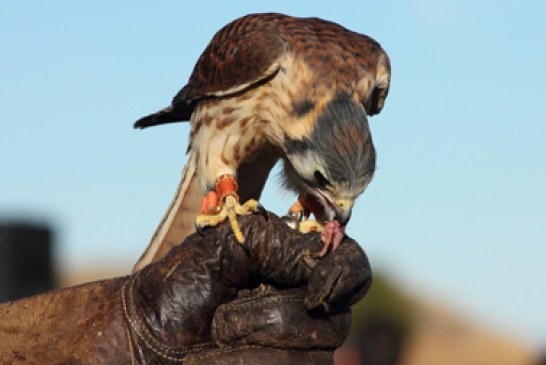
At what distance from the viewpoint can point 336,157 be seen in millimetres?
4930

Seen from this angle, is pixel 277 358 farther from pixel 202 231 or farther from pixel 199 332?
pixel 202 231

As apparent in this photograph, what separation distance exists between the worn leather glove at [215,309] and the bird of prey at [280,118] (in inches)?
33.3

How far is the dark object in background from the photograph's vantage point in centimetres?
920

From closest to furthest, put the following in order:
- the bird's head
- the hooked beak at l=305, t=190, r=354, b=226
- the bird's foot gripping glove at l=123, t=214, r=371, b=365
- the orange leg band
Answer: the bird's foot gripping glove at l=123, t=214, r=371, b=365 → the hooked beak at l=305, t=190, r=354, b=226 → the bird's head → the orange leg band

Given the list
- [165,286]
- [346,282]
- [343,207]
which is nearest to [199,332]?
[165,286]

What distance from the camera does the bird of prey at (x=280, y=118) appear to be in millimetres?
4977

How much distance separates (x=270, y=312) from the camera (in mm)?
3754

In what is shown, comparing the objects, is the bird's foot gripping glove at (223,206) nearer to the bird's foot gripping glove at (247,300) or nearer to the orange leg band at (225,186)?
the orange leg band at (225,186)

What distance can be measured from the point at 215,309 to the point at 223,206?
1237mm

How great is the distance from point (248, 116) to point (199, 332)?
1.92 metres

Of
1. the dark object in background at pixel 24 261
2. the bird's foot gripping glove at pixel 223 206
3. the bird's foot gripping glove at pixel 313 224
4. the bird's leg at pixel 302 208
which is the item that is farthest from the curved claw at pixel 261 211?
the dark object in background at pixel 24 261

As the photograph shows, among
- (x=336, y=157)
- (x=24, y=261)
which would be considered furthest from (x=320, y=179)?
(x=24, y=261)

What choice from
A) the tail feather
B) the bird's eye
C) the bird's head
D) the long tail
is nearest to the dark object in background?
the tail feather

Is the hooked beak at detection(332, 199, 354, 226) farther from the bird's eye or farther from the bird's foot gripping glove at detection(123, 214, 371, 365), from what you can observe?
A: the bird's foot gripping glove at detection(123, 214, 371, 365)
